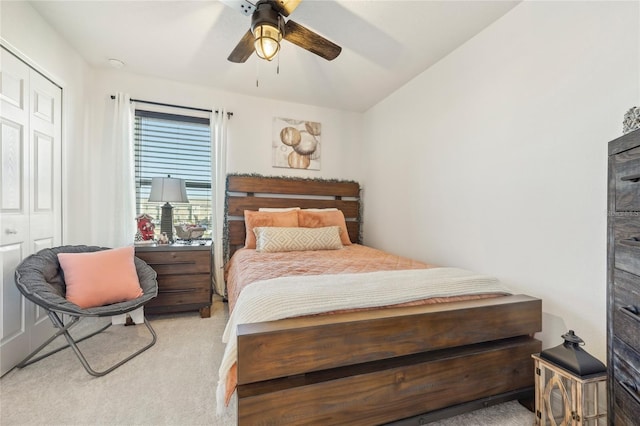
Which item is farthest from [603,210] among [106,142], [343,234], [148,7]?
[106,142]

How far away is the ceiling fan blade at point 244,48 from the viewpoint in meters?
1.78

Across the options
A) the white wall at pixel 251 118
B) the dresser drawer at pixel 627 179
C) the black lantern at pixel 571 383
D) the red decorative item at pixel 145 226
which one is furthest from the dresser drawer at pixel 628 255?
the red decorative item at pixel 145 226

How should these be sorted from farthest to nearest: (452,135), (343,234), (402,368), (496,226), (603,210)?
(343,234)
(452,135)
(496,226)
(603,210)
(402,368)

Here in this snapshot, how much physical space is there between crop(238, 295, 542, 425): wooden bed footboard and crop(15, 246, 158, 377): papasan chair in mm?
1311

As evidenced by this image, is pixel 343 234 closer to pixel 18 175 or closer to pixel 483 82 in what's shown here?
pixel 483 82

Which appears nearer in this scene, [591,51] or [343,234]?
[591,51]

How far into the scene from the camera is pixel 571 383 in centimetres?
116

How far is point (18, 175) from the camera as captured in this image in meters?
1.83

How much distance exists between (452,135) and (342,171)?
172cm

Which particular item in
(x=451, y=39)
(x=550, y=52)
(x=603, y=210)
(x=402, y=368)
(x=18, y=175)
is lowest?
(x=402, y=368)

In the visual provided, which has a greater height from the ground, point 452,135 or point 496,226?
point 452,135

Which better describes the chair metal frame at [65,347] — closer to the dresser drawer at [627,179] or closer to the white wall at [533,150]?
the white wall at [533,150]

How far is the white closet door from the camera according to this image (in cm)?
172

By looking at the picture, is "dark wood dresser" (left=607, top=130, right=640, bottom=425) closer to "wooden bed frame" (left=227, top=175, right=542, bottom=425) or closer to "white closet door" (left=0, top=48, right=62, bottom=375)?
"wooden bed frame" (left=227, top=175, right=542, bottom=425)
